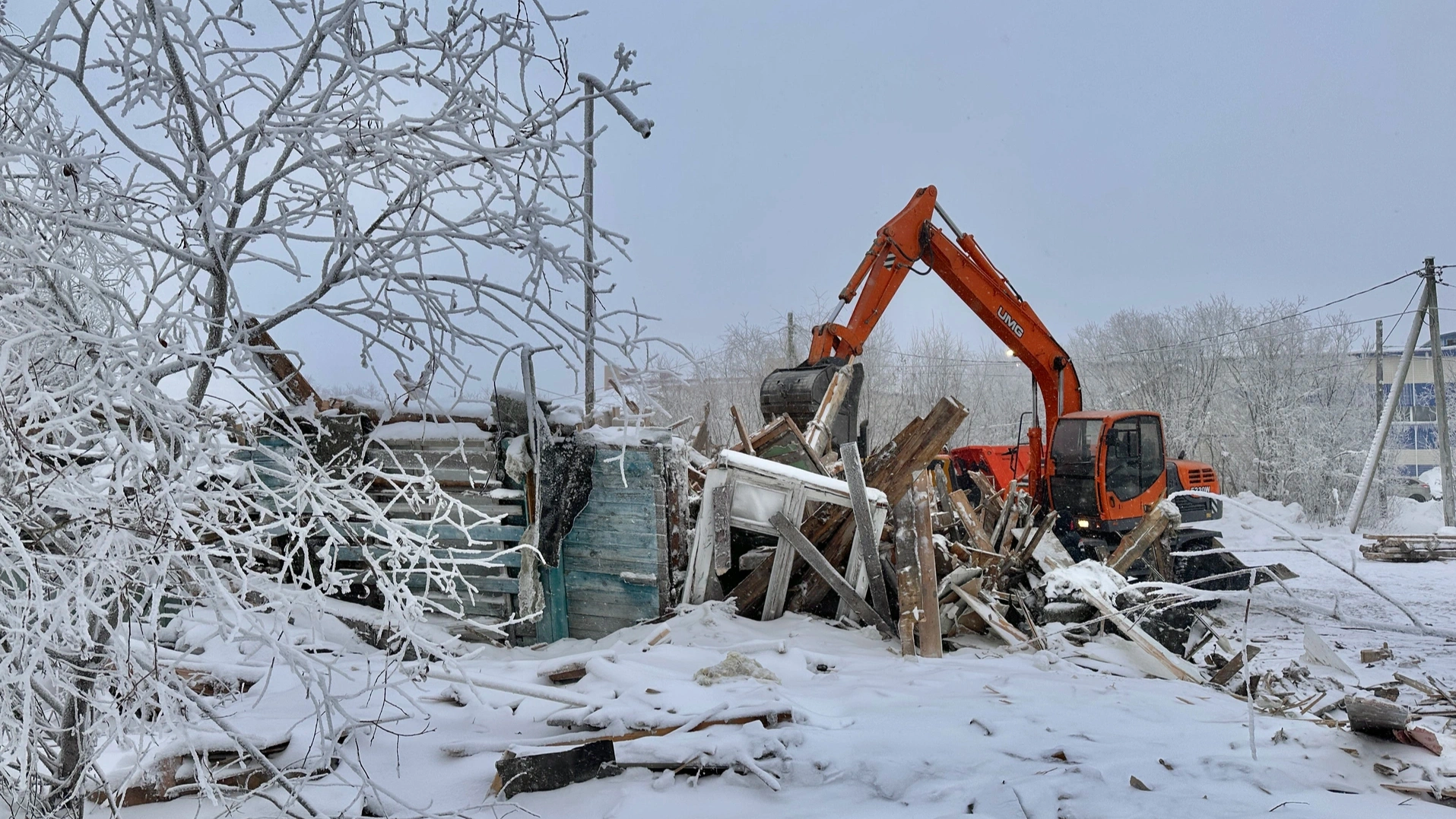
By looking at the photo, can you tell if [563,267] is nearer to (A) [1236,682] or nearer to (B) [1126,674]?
(B) [1126,674]

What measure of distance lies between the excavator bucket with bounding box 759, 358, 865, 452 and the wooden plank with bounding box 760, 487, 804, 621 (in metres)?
2.07

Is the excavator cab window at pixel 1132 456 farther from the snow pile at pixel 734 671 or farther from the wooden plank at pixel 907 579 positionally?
the snow pile at pixel 734 671

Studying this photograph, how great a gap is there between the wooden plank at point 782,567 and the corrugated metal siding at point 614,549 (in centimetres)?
94

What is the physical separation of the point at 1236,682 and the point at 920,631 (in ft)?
7.63

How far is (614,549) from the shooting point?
735cm

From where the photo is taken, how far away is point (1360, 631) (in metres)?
9.67

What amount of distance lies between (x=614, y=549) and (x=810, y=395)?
2.94 m

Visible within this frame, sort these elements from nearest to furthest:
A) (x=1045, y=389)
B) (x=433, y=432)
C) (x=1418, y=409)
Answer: (x=433, y=432)
(x=1045, y=389)
(x=1418, y=409)

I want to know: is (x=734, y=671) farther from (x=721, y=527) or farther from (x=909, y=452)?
(x=909, y=452)

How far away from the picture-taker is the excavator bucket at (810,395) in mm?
9289

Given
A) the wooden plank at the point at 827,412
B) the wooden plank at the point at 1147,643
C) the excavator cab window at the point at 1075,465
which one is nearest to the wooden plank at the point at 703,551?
the wooden plank at the point at 827,412

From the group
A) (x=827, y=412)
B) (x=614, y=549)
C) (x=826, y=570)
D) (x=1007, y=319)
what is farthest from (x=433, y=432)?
(x=1007, y=319)

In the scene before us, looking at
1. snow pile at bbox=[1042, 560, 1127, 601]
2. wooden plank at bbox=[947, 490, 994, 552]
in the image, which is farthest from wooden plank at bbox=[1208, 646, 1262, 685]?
wooden plank at bbox=[947, 490, 994, 552]

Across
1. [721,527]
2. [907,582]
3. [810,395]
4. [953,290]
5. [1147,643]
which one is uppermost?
[953,290]
